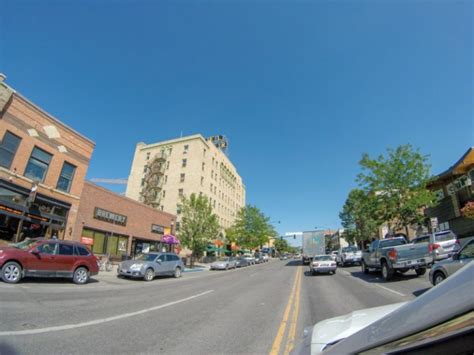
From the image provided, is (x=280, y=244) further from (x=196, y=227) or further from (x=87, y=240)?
(x=87, y=240)

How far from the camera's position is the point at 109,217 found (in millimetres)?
25297

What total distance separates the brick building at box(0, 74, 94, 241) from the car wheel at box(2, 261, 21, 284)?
6551mm

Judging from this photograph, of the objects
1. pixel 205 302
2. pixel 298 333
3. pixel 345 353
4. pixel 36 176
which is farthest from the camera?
pixel 36 176

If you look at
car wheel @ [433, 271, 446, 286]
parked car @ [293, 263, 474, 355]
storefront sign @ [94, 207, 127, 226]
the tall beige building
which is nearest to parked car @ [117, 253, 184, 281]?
storefront sign @ [94, 207, 127, 226]

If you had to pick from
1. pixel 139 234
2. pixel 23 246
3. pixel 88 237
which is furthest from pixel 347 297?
pixel 139 234

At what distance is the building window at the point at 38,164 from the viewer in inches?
690

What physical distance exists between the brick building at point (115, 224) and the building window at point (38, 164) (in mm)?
4399

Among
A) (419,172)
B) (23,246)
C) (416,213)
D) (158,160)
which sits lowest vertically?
(23,246)

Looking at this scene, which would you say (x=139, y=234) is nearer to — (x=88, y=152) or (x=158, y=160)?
Answer: (x=88, y=152)

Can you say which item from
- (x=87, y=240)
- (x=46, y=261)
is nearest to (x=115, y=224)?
(x=87, y=240)

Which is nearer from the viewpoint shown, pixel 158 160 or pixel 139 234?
pixel 139 234

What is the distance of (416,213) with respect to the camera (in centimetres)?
2467

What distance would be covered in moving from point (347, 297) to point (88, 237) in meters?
21.3

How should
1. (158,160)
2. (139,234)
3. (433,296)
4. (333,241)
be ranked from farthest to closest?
(333,241)
(158,160)
(139,234)
(433,296)
